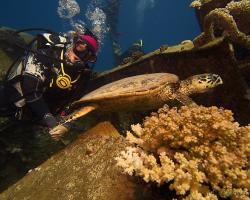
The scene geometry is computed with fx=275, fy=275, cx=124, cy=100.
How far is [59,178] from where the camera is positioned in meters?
2.72

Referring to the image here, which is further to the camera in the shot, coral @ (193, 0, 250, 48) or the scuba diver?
the scuba diver

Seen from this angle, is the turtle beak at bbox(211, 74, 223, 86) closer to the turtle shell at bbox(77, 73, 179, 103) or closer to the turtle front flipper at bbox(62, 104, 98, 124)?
the turtle shell at bbox(77, 73, 179, 103)

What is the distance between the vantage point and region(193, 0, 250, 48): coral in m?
3.13

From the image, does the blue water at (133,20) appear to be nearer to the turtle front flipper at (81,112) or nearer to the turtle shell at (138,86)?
the turtle front flipper at (81,112)

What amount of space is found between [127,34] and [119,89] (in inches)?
3845

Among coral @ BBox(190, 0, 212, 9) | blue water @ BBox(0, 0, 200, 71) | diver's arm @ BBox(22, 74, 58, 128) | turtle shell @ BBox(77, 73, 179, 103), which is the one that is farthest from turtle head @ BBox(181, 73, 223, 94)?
blue water @ BBox(0, 0, 200, 71)

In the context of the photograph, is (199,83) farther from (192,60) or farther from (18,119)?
(18,119)

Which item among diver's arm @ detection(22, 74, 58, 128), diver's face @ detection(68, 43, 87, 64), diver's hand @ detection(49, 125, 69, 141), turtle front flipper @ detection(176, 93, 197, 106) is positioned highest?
diver's face @ detection(68, 43, 87, 64)

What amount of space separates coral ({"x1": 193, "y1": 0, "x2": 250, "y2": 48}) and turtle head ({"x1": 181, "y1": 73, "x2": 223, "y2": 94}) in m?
0.46

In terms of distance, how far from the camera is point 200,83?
3.20 meters

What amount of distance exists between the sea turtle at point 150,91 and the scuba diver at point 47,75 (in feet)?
2.08

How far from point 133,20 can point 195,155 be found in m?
99.6

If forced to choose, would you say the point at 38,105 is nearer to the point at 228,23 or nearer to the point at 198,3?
the point at 228,23

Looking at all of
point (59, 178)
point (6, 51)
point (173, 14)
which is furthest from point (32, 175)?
point (173, 14)
